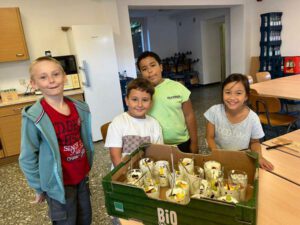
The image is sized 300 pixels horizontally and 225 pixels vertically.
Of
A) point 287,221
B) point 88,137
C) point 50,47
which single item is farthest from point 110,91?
point 287,221

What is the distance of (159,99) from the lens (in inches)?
53.9

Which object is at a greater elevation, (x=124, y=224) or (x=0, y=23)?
(x=0, y=23)

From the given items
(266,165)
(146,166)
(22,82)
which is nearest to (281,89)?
(266,165)

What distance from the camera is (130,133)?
1.24 m

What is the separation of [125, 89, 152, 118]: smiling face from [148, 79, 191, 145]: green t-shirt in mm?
108

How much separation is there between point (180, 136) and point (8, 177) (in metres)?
2.54

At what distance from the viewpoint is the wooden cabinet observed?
122 inches

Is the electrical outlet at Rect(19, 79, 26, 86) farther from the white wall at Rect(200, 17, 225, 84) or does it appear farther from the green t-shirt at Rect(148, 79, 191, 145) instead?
the white wall at Rect(200, 17, 225, 84)

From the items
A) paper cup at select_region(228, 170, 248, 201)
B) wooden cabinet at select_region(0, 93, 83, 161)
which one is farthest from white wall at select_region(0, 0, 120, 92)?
paper cup at select_region(228, 170, 248, 201)

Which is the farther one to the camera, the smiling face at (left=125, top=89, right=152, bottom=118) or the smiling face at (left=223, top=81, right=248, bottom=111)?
the smiling face at (left=223, top=81, right=248, bottom=111)

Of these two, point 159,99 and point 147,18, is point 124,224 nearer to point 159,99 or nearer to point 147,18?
point 159,99

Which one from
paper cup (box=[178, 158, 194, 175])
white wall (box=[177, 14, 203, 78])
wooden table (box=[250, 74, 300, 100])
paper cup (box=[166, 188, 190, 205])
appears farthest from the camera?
white wall (box=[177, 14, 203, 78])

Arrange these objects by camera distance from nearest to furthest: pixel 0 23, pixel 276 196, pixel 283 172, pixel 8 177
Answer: pixel 276 196, pixel 283 172, pixel 8 177, pixel 0 23

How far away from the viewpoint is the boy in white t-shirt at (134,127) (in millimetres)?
1214
